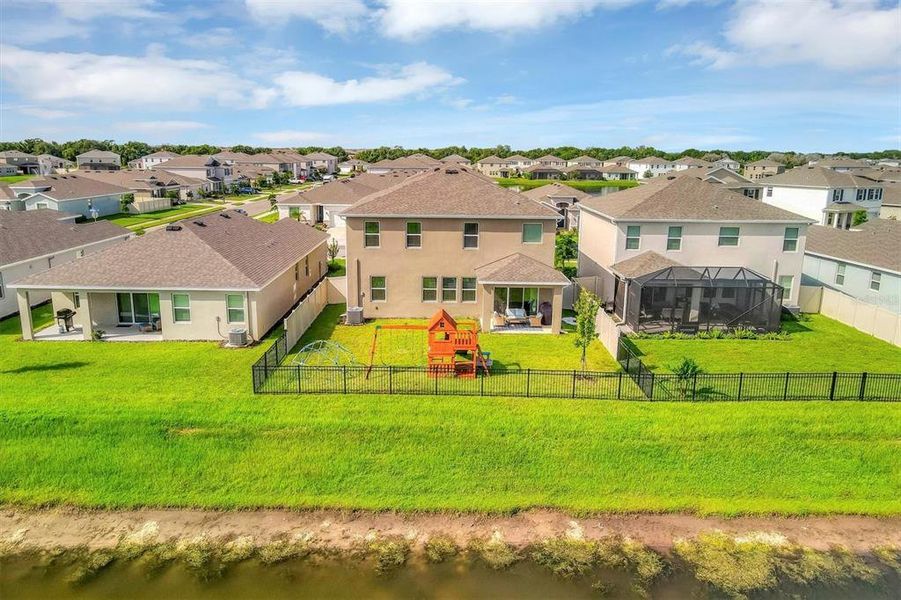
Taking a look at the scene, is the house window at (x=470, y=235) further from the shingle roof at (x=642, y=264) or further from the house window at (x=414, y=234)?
the shingle roof at (x=642, y=264)

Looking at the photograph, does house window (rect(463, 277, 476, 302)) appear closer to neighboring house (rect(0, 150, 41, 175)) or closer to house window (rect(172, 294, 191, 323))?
house window (rect(172, 294, 191, 323))

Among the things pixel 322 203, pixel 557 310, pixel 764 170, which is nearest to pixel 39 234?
pixel 322 203

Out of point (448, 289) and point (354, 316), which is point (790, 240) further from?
point (354, 316)

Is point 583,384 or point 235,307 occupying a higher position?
point 235,307

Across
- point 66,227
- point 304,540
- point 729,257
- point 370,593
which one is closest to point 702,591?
point 370,593

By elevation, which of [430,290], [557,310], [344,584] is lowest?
[344,584]

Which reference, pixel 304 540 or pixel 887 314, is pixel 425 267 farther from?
pixel 887 314

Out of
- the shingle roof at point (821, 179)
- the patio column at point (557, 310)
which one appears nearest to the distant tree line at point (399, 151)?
the shingle roof at point (821, 179)

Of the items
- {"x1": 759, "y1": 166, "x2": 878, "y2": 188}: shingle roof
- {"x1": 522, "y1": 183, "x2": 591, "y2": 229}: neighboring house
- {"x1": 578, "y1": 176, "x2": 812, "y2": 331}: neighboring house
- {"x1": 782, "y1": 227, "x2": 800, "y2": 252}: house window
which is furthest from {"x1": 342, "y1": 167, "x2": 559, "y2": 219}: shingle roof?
{"x1": 759, "y1": 166, "x2": 878, "y2": 188}: shingle roof
